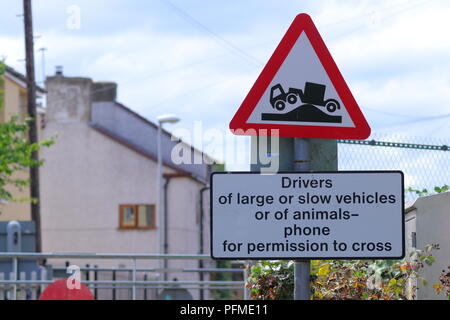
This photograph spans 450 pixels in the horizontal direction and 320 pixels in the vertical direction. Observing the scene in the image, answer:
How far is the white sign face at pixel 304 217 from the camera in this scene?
4738 mm

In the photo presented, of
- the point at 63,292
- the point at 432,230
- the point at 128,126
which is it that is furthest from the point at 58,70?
the point at 432,230

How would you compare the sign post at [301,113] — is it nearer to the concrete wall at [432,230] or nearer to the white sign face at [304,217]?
the white sign face at [304,217]

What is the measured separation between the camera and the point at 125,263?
151 feet

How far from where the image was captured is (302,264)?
4812mm

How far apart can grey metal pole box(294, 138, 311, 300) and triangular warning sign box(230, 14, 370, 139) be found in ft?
0.18

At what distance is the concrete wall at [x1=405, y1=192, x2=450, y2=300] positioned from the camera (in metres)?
7.63

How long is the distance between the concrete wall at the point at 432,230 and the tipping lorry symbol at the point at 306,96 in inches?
114

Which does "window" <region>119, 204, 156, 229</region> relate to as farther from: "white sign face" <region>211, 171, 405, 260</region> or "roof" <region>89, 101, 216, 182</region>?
"white sign face" <region>211, 171, 405, 260</region>

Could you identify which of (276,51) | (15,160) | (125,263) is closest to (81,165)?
(125,263)

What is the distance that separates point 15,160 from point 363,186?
2303cm

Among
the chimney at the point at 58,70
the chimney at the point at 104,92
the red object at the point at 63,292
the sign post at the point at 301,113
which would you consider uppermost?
the chimney at the point at 58,70

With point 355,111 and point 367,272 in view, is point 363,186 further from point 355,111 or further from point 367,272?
point 367,272

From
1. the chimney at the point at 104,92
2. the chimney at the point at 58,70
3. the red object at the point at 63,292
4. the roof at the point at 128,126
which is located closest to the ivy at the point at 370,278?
the red object at the point at 63,292
